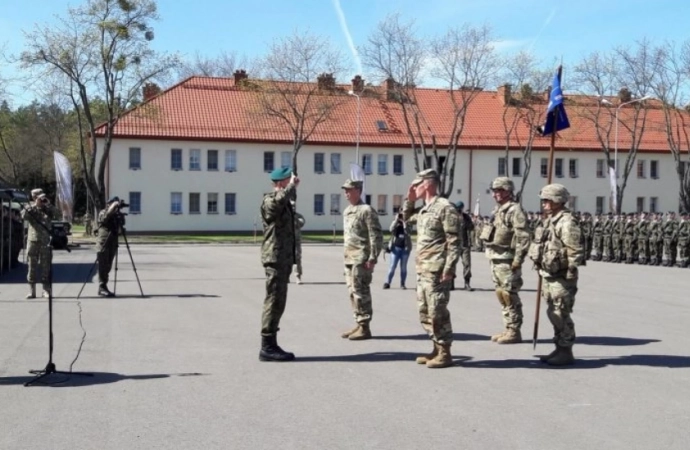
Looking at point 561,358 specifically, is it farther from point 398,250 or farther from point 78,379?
point 398,250

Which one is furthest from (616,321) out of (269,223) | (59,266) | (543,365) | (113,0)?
(113,0)

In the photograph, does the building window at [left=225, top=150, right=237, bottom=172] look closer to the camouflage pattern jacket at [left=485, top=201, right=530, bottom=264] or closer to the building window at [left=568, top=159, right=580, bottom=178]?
the building window at [left=568, top=159, right=580, bottom=178]

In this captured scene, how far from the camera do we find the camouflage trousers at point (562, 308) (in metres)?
9.24

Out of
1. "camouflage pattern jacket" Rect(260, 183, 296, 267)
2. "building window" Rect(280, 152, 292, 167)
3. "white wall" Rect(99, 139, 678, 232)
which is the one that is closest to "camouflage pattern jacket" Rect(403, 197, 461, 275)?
"camouflage pattern jacket" Rect(260, 183, 296, 267)

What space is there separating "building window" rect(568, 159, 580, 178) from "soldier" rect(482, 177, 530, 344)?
5688cm

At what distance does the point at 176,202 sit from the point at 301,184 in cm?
869

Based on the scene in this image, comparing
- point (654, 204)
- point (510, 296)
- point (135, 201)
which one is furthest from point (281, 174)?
point (654, 204)

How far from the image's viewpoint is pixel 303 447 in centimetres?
620

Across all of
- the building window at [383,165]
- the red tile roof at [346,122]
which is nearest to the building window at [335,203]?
the building window at [383,165]

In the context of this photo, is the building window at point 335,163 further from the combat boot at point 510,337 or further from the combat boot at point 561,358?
the combat boot at point 561,358

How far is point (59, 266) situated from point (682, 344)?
62.2ft

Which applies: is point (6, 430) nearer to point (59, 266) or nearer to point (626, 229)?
point (59, 266)

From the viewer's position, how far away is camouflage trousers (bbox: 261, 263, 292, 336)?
9359 millimetres

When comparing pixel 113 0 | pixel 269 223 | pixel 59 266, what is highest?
pixel 113 0
